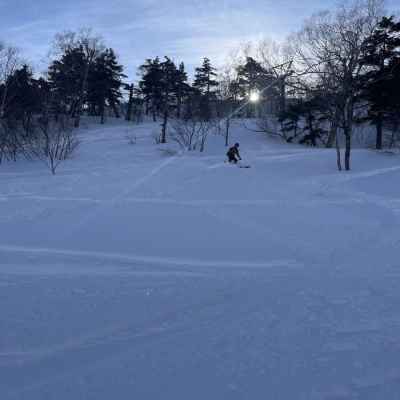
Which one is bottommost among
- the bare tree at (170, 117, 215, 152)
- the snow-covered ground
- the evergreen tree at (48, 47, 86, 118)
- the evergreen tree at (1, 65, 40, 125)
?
the snow-covered ground

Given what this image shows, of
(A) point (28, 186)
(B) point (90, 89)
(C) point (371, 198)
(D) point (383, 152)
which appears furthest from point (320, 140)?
(B) point (90, 89)

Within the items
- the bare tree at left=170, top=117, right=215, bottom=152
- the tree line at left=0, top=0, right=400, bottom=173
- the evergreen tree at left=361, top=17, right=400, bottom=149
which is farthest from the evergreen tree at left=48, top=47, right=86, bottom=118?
the evergreen tree at left=361, top=17, right=400, bottom=149

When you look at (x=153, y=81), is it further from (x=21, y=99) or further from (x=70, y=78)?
(x=21, y=99)

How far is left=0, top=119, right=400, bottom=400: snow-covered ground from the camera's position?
7.95 ft

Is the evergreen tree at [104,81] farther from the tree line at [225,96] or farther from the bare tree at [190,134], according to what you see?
the bare tree at [190,134]

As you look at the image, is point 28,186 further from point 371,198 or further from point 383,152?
point 383,152

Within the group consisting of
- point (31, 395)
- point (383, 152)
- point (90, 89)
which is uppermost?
point (90, 89)

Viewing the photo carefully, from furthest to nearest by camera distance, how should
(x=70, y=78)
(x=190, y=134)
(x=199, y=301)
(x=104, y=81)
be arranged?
(x=104, y=81), (x=70, y=78), (x=190, y=134), (x=199, y=301)

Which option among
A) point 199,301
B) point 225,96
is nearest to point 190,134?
point 225,96

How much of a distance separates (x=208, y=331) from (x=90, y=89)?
142 feet

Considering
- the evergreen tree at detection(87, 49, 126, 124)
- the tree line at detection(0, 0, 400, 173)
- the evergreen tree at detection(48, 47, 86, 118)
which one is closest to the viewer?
the tree line at detection(0, 0, 400, 173)

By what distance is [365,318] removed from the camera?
10.5 feet

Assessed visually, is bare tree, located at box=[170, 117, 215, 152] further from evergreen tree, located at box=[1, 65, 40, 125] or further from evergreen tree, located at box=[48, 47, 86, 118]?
evergreen tree, located at box=[48, 47, 86, 118]

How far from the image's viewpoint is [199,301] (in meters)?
3.65
